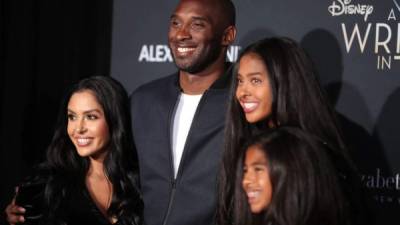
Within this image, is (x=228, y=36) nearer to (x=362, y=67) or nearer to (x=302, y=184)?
(x=362, y=67)

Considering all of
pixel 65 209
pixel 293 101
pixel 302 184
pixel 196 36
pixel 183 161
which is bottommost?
pixel 65 209

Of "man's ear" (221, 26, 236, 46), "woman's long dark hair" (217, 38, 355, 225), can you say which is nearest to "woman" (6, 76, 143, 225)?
"man's ear" (221, 26, 236, 46)

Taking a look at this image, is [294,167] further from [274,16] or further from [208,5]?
[274,16]

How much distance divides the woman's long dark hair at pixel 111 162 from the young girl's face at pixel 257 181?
900 mm

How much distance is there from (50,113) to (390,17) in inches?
81.1

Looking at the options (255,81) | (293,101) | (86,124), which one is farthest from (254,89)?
(86,124)

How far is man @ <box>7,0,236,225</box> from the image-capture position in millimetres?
2988

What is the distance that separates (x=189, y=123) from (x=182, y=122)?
1.3 inches

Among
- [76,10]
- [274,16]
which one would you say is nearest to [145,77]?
[76,10]

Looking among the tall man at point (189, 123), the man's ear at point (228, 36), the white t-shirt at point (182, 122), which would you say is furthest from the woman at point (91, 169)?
the man's ear at point (228, 36)

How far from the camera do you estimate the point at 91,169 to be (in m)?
3.33

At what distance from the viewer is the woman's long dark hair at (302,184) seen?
90.7 inches

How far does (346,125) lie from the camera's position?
3707 millimetres

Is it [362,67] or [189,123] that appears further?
[362,67]
